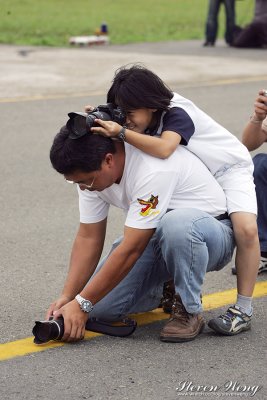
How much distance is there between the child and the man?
0.06 m

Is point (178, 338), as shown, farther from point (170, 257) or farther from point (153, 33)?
point (153, 33)

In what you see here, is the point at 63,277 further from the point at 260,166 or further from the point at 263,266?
the point at 260,166

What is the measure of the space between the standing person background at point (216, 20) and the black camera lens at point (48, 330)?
12310 millimetres

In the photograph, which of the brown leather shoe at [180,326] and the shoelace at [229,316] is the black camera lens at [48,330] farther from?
the shoelace at [229,316]

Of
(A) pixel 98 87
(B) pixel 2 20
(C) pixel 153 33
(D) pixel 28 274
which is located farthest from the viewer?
(B) pixel 2 20

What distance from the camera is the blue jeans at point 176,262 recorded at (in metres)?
→ 4.22

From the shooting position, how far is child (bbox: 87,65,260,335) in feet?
14.0

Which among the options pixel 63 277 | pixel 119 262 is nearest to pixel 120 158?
pixel 119 262

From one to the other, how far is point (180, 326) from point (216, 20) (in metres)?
12.4

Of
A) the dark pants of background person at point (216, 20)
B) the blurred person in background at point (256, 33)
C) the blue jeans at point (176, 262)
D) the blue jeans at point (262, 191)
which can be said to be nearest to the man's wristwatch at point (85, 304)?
the blue jeans at point (176, 262)

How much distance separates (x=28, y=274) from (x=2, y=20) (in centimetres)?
1562

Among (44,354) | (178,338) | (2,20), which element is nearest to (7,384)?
(44,354)

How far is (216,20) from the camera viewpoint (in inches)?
641

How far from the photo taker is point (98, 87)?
11906 millimetres
